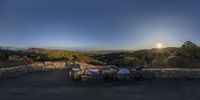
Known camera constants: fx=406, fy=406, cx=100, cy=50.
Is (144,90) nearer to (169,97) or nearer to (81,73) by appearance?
(169,97)

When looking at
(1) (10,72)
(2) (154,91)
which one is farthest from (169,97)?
(1) (10,72)

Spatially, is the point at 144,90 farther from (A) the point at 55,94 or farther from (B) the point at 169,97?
(A) the point at 55,94

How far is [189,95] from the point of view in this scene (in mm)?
22812

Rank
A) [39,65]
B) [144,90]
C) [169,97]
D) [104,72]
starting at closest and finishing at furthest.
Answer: [169,97] → [144,90] → [104,72] → [39,65]

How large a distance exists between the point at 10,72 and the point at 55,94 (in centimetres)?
1699

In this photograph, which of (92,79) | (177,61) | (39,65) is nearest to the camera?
(92,79)

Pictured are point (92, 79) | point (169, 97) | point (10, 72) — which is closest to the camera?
point (169, 97)

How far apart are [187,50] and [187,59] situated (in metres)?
3.58

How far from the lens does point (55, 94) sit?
949 inches

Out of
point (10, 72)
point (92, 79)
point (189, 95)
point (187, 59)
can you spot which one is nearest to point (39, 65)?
point (10, 72)

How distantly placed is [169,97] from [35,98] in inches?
287

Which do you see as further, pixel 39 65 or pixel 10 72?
pixel 39 65

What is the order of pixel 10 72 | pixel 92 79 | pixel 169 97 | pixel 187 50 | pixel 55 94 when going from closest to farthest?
pixel 169 97 < pixel 55 94 < pixel 92 79 < pixel 10 72 < pixel 187 50

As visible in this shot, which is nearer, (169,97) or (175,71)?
(169,97)
